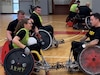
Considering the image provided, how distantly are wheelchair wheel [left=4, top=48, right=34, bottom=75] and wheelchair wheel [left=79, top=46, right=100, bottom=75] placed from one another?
2.79ft

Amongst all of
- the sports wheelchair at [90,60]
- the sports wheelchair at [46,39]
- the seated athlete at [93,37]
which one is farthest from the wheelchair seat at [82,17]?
the sports wheelchair at [90,60]

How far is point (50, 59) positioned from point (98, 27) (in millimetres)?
1716

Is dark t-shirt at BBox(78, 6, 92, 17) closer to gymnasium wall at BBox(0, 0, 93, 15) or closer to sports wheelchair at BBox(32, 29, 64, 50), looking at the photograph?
sports wheelchair at BBox(32, 29, 64, 50)

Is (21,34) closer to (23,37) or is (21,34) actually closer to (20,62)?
(23,37)

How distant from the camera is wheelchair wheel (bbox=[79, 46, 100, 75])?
4.58 m

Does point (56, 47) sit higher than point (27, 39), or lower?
lower

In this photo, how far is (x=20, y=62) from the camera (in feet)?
14.5

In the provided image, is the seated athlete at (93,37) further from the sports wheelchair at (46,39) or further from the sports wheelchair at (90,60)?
the sports wheelchair at (46,39)

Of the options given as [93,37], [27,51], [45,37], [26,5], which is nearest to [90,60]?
[93,37]

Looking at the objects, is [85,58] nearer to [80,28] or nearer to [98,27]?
[98,27]

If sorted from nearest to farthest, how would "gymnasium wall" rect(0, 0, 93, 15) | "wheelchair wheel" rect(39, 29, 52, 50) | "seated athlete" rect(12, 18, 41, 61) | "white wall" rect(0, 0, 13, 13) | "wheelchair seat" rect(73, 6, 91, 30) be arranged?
"seated athlete" rect(12, 18, 41, 61)
"wheelchair wheel" rect(39, 29, 52, 50)
"wheelchair seat" rect(73, 6, 91, 30)
"gymnasium wall" rect(0, 0, 93, 15)
"white wall" rect(0, 0, 13, 13)

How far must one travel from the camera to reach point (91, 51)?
459cm

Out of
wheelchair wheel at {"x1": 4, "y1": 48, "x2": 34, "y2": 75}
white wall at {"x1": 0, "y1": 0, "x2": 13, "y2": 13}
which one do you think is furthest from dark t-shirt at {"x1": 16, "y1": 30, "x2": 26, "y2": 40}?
white wall at {"x1": 0, "y1": 0, "x2": 13, "y2": 13}

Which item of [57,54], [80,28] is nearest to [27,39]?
[57,54]
